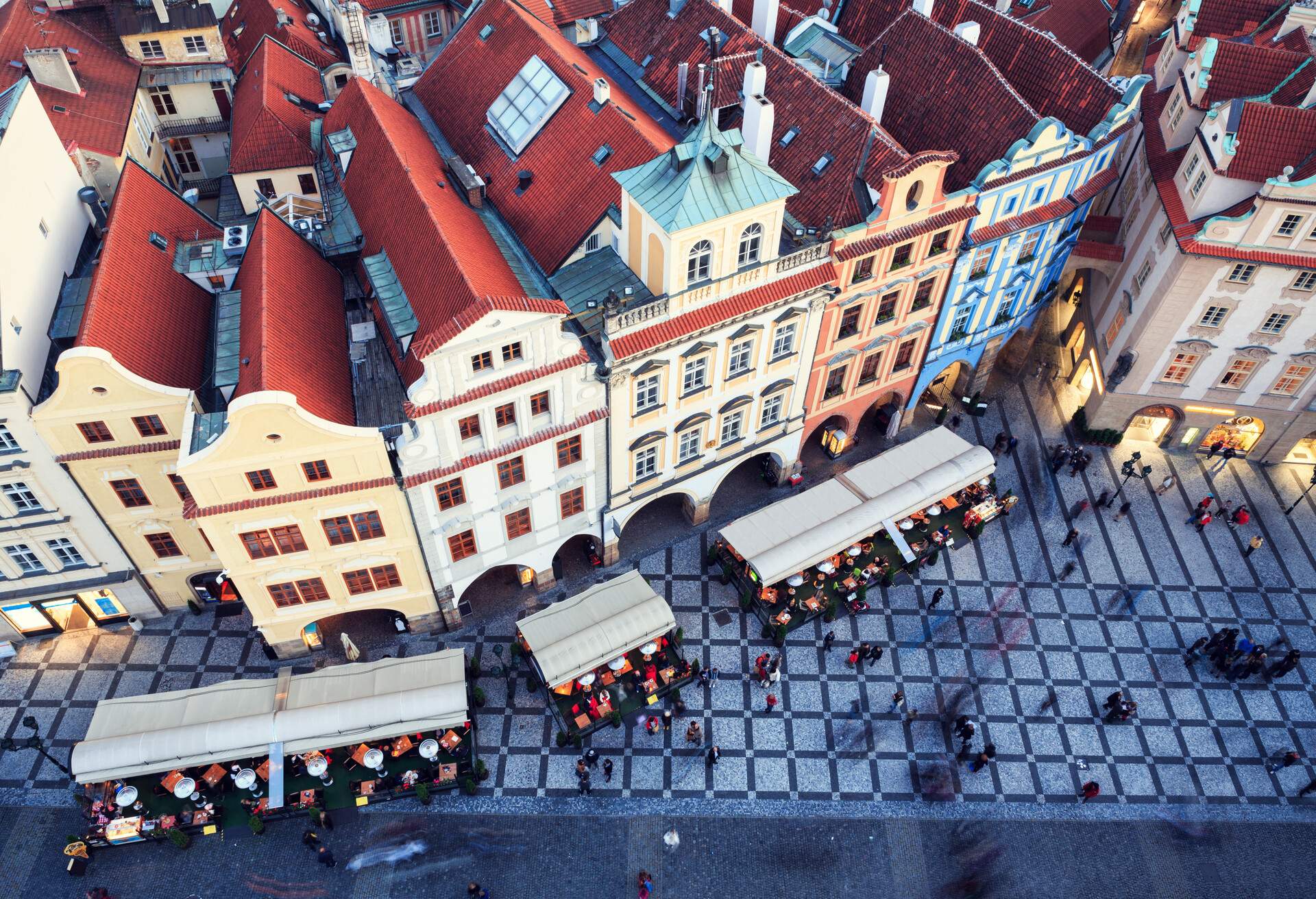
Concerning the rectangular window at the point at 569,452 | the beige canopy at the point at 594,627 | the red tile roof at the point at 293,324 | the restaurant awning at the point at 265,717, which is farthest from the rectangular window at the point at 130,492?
the rectangular window at the point at 569,452

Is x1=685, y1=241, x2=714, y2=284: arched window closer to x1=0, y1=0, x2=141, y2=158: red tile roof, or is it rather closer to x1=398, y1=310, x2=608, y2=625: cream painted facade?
x1=398, y1=310, x2=608, y2=625: cream painted facade

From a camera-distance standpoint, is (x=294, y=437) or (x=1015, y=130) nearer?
(x=294, y=437)

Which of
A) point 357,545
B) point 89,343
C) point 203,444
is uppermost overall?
point 89,343

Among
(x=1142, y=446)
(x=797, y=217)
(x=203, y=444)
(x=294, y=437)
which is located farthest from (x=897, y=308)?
(x=203, y=444)

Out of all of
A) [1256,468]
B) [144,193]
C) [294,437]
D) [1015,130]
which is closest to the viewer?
[294,437]

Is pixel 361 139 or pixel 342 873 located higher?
pixel 361 139

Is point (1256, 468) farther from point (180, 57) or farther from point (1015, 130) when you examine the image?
point (180, 57)
